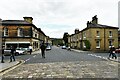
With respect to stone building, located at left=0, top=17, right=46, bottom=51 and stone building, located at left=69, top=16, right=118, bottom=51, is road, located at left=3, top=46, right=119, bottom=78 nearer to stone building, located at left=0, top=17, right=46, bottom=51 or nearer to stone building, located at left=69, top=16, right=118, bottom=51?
stone building, located at left=0, top=17, right=46, bottom=51

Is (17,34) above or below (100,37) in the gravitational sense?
above

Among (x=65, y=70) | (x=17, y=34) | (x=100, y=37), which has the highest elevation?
(x=17, y=34)

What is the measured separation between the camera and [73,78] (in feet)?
31.2

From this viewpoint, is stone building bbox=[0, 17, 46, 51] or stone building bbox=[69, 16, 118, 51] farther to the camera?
stone building bbox=[69, 16, 118, 51]

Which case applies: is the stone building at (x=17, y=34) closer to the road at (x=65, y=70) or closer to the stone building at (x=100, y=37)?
the stone building at (x=100, y=37)

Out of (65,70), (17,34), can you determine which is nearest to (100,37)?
(17,34)

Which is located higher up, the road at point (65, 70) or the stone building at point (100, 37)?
the stone building at point (100, 37)

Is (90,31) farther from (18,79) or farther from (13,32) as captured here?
(18,79)

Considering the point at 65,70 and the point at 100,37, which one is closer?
the point at 65,70

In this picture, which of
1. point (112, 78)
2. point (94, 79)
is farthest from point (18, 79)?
point (112, 78)

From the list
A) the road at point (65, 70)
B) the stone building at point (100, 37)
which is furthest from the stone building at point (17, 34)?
the road at point (65, 70)

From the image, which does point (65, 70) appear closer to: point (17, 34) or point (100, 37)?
point (17, 34)

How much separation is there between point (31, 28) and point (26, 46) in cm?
425

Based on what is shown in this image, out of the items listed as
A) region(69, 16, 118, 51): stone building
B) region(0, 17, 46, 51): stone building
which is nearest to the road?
region(0, 17, 46, 51): stone building
